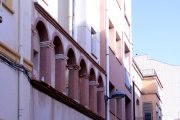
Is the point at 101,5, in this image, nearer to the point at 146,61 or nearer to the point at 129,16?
the point at 129,16

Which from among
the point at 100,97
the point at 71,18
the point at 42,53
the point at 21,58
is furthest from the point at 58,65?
the point at 100,97

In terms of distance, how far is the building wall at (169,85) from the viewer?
67.1m

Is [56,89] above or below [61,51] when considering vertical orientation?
below

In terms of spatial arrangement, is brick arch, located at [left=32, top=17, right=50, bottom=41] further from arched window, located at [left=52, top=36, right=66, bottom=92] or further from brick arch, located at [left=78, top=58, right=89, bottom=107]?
brick arch, located at [left=78, top=58, right=89, bottom=107]

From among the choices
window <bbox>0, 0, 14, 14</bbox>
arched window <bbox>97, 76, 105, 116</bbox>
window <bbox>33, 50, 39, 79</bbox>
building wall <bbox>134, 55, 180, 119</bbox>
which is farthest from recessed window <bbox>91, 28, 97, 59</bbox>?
building wall <bbox>134, 55, 180, 119</bbox>

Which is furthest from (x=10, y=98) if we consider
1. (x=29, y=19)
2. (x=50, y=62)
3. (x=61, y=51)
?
(x=61, y=51)

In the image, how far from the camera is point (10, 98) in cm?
1537

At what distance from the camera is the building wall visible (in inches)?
2640

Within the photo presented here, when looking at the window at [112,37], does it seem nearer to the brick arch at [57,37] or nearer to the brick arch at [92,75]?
the brick arch at [92,75]

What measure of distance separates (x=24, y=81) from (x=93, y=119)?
880 centimetres

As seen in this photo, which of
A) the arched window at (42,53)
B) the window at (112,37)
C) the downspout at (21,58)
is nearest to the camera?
the downspout at (21,58)

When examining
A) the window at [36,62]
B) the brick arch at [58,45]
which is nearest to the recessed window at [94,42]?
the brick arch at [58,45]

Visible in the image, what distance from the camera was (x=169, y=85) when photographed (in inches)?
2724

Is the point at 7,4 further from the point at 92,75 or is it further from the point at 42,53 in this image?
the point at 92,75
